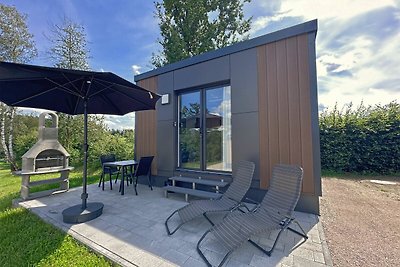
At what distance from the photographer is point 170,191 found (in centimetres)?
456

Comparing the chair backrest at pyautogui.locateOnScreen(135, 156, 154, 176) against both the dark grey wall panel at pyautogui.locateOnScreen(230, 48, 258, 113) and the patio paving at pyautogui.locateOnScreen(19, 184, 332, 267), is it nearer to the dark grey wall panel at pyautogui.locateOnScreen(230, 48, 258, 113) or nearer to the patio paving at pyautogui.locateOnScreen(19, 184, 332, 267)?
the patio paving at pyautogui.locateOnScreen(19, 184, 332, 267)

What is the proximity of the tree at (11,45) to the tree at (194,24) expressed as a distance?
7.41 m

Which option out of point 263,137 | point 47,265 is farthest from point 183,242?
point 263,137

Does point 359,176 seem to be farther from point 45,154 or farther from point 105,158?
point 45,154

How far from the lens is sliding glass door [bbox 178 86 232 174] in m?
4.73

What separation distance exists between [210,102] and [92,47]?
361 inches

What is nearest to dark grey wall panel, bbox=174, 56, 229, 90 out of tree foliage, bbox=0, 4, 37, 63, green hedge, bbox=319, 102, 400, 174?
green hedge, bbox=319, 102, 400, 174

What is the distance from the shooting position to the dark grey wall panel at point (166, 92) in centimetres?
550

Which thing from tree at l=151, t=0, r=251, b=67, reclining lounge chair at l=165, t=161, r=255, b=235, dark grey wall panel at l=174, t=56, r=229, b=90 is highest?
tree at l=151, t=0, r=251, b=67

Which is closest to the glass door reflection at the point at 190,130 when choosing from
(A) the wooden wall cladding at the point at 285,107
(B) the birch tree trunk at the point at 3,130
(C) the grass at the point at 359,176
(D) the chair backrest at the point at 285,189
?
(A) the wooden wall cladding at the point at 285,107

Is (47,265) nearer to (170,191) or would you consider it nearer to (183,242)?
(183,242)

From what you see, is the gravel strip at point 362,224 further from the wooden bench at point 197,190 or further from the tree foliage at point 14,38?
the tree foliage at point 14,38

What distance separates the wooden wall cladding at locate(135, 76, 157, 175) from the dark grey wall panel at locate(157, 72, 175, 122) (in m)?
0.23

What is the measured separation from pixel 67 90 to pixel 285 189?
414 cm
